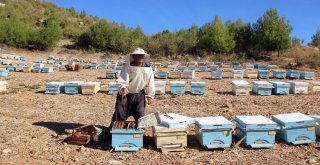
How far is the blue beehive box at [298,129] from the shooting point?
5730 mm

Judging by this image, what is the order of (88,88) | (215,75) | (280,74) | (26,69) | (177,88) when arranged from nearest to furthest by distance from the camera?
(88,88) < (177,88) < (215,75) < (280,74) < (26,69)

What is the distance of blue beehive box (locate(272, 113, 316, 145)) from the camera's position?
5.73m

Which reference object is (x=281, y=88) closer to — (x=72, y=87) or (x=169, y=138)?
(x=72, y=87)

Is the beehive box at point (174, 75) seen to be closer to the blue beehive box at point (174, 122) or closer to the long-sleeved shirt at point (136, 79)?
the long-sleeved shirt at point (136, 79)

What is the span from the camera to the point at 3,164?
4.97 meters

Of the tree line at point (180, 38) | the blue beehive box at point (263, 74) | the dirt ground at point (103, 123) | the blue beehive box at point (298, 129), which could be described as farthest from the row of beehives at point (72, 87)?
the tree line at point (180, 38)

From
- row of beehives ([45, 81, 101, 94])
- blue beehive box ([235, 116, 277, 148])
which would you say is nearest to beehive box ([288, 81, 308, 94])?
row of beehives ([45, 81, 101, 94])

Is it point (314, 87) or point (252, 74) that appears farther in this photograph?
point (252, 74)

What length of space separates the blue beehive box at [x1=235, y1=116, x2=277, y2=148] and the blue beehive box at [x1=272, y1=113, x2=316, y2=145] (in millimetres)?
308

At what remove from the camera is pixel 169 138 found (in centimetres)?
553

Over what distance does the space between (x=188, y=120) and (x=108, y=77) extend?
35.5 feet

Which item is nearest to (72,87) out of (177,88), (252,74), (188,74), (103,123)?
(177,88)

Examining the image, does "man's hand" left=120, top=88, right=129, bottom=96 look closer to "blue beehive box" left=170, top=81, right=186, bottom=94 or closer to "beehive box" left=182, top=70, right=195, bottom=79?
"blue beehive box" left=170, top=81, right=186, bottom=94

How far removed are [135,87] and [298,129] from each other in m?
2.68
